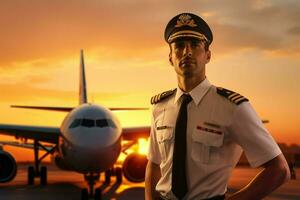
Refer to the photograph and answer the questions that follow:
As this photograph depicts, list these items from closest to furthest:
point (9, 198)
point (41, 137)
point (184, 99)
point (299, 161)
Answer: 1. point (184, 99)
2. point (9, 198)
3. point (41, 137)
4. point (299, 161)

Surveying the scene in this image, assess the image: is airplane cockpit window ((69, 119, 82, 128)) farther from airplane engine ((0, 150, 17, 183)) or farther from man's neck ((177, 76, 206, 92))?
man's neck ((177, 76, 206, 92))

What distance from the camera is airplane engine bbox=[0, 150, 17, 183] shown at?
67.1 ft

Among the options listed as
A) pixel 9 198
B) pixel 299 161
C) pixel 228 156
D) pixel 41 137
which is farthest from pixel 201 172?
pixel 299 161

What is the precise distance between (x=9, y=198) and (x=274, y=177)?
1415cm

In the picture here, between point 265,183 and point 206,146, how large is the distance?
0.37m

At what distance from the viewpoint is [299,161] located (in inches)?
2188

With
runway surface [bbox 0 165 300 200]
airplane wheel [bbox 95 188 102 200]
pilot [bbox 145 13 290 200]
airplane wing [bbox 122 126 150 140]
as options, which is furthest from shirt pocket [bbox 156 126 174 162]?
airplane wing [bbox 122 126 150 140]

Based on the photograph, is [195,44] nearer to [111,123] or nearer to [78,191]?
[111,123]

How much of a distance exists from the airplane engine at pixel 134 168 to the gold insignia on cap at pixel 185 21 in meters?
18.5

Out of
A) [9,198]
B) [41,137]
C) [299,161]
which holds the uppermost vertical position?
[41,137]

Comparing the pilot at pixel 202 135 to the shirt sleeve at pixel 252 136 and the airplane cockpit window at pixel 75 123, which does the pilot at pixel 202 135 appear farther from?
the airplane cockpit window at pixel 75 123

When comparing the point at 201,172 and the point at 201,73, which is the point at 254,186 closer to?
the point at 201,172

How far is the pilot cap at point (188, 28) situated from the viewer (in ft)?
8.35

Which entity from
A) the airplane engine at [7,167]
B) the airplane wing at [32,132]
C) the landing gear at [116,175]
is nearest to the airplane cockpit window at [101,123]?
the airplane wing at [32,132]
